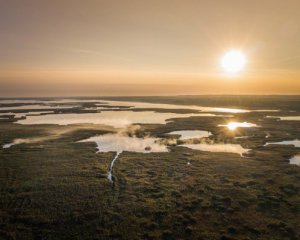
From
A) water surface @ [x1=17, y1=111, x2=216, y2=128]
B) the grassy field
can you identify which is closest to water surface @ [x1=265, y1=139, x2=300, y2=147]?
the grassy field

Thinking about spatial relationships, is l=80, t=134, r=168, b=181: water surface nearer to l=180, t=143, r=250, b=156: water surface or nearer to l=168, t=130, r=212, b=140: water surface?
l=180, t=143, r=250, b=156: water surface

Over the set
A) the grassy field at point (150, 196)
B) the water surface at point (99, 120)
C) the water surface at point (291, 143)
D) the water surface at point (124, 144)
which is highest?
the water surface at point (99, 120)

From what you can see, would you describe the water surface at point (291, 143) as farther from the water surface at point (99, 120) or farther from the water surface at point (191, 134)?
the water surface at point (99, 120)

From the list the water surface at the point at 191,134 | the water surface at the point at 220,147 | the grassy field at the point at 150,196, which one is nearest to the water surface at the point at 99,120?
the water surface at the point at 191,134

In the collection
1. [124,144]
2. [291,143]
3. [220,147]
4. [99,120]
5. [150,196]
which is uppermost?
[99,120]

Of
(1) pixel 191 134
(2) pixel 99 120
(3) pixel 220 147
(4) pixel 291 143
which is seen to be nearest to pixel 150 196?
(3) pixel 220 147

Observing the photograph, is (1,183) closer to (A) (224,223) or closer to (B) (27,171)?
(B) (27,171)

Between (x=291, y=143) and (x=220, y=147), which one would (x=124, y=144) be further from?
(x=291, y=143)

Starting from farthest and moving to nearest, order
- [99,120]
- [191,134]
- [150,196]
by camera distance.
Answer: [99,120]
[191,134]
[150,196]
